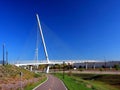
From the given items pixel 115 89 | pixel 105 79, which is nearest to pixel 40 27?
pixel 105 79

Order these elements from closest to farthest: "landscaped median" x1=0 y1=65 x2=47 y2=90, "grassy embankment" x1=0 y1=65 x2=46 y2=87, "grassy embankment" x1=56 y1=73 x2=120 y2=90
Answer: "landscaped median" x1=0 y1=65 x2=47 y2=90 < "grassy embankment" x1=0 y1=65 x2=46 y2=87 < "grassy embankment" x1=56 y1=73 x2=120 y2=90

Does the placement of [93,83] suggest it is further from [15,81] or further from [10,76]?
[15,81]

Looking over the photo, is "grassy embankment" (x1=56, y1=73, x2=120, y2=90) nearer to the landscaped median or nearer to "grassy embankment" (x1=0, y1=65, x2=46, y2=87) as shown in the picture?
the landscaped median

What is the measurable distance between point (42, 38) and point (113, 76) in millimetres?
27124

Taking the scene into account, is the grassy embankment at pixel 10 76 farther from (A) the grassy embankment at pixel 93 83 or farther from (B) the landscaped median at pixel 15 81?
(A) the grassy embankment at pixel 93 83

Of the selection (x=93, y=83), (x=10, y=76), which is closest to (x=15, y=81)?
(x=10, y=76)

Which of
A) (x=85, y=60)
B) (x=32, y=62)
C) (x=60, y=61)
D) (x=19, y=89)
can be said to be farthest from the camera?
(x=85, y=60)

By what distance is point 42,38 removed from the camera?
93750 mm

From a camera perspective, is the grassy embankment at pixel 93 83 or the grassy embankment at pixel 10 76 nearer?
the grassy embankment at pixel 10 76

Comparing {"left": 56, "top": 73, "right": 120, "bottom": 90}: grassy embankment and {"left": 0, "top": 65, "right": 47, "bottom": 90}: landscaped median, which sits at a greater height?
{"left": 0, "top": 65, "right": 47, "bottom": 90}: landscaped median

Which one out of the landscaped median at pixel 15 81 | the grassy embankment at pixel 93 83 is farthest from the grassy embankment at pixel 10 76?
the grassy embankment at pixel 93 83

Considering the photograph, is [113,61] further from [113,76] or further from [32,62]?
[113,76]

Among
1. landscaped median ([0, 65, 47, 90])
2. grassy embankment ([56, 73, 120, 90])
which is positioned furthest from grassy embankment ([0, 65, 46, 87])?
grassy embankment ([56, 73, 120, 90])

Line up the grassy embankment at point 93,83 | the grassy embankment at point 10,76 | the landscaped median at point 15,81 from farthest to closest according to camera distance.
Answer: the grassy embankment at point 93,83 < the grassy embankment at point 10,76 < the landscaped median at point 15,81
